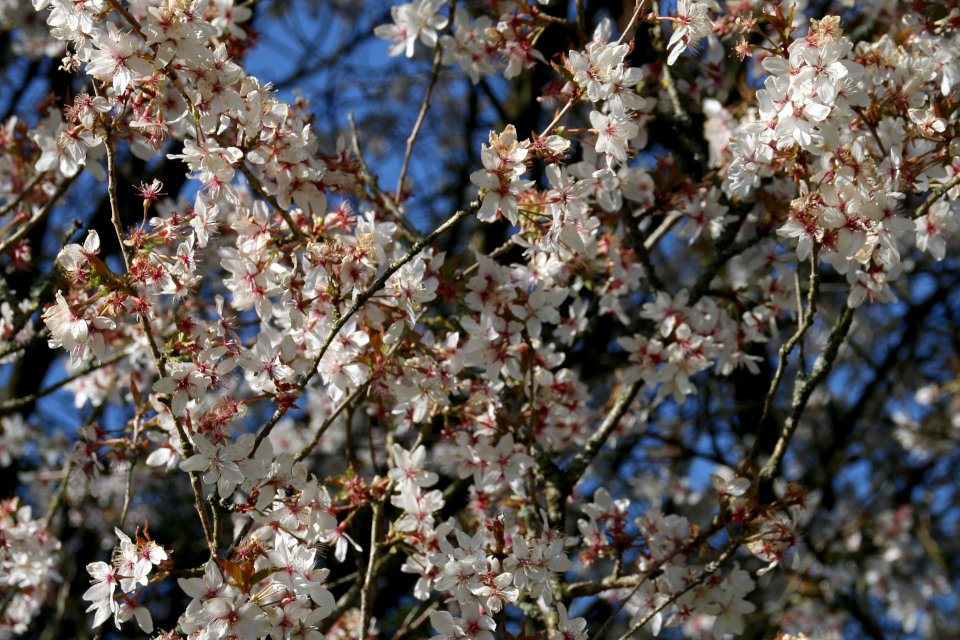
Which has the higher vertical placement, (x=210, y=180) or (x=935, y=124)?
(x=935, y=124)

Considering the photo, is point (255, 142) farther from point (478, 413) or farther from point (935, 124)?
point (935, 124)

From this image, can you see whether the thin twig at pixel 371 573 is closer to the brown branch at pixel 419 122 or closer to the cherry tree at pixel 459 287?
the cherry tree at pixel 459 287

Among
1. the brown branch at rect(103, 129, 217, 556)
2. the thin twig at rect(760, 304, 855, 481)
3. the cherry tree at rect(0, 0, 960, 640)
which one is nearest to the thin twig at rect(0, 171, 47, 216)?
the cherry tree at rect(0, 0, 960, 640)

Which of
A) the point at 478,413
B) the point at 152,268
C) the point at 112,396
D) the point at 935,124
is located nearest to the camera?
the point at 152,268

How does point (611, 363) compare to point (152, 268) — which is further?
point (611, 363)

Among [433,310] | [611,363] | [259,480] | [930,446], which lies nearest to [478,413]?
[433,310]

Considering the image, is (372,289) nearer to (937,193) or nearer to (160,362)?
(160,362)

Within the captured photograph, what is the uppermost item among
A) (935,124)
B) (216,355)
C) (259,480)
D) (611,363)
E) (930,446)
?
(930,446)

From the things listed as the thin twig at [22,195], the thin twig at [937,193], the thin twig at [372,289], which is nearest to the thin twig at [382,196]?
the thin twig at [372,289]

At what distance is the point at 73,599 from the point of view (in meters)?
4.54

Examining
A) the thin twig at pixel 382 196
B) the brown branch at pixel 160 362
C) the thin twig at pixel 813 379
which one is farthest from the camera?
the thin twig at pixel 382 196

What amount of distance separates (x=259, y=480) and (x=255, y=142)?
831mm

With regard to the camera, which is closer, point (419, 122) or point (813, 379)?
point (813, 379)

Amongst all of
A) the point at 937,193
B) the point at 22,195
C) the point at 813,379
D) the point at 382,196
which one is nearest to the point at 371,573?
the point at 382,196
